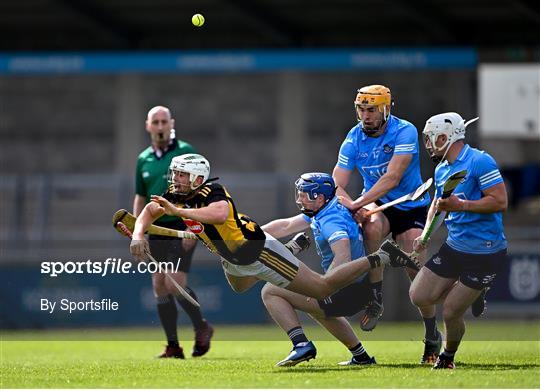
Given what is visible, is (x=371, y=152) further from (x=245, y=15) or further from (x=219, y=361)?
(x=245, y=15)

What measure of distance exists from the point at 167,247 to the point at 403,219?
215cm

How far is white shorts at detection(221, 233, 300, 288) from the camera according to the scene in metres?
9.47

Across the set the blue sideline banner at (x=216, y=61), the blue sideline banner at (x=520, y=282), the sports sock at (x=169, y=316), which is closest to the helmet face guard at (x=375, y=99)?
the sports sock at (x=169, y=316)

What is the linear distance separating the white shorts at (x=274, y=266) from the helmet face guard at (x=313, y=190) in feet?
1.56

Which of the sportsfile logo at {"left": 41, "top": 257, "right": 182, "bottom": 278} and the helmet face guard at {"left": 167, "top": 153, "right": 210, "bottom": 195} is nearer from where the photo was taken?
the helmet face guard at {"left": 167, "top": 153, "right": 210, "bottom": 195}

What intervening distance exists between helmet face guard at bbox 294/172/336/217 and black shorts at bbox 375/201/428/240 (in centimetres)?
78

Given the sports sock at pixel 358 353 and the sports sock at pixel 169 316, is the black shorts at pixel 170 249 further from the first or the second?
the sports sock at pixel 358 353

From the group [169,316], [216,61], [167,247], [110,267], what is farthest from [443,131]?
[216,61]

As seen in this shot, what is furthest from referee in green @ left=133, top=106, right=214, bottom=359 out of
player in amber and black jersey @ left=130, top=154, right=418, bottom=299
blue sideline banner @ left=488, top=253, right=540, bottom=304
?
blue sideline banner @ left=488, top=253, right=540, bottom=304

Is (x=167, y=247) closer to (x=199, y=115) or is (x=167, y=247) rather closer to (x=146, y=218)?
(x=146, y=218)

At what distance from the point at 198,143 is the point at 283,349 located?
1216 centimetres

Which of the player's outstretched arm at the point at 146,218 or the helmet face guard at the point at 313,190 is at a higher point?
the helmet face guard at the point at 313,190

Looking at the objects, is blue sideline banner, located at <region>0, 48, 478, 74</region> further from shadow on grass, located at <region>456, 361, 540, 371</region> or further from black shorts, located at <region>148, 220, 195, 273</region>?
shadow on grass, located at <region>456, 361, 540, 371</region>

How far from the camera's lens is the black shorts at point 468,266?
30.5 ft
